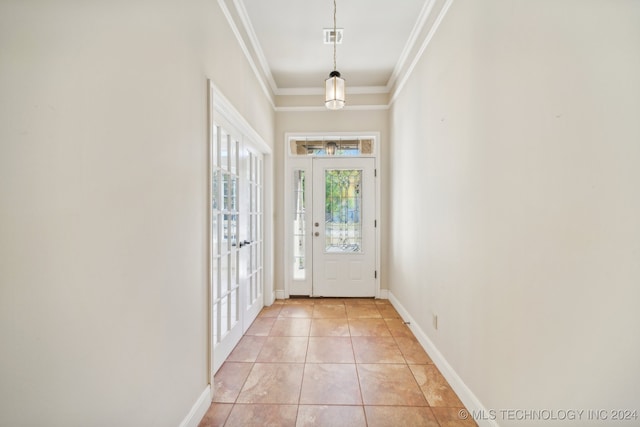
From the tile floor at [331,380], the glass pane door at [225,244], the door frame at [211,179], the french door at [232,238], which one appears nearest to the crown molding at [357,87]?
the door frame at [211,179]

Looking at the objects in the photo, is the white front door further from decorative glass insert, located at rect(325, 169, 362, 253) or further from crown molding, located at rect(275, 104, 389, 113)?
crown molding, located at rect(275, 104, 389, 113)

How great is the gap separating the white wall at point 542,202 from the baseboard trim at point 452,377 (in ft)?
0.24

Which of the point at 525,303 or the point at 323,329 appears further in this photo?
the point at 323,329

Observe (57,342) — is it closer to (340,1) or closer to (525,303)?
(525,303)

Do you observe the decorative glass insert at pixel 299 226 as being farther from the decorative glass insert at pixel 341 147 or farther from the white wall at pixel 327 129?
the decorative glass insert at pixel 341 147

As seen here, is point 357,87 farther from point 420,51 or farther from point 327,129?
point 420,51

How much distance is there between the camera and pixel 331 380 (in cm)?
213

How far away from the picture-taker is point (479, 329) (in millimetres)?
1692

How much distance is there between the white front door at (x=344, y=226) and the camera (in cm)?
416

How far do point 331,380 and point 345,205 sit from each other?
2455mm

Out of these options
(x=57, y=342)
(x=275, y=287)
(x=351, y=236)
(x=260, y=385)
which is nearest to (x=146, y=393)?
(x=57, y=342)

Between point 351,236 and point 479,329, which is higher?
point 351,236

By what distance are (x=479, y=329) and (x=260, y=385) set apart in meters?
1.50

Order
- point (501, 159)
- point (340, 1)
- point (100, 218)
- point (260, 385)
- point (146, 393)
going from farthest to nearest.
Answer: point (340, 1) < point (260, 385) < point (501, 159) < point (146, 393) < point (100, 218)
